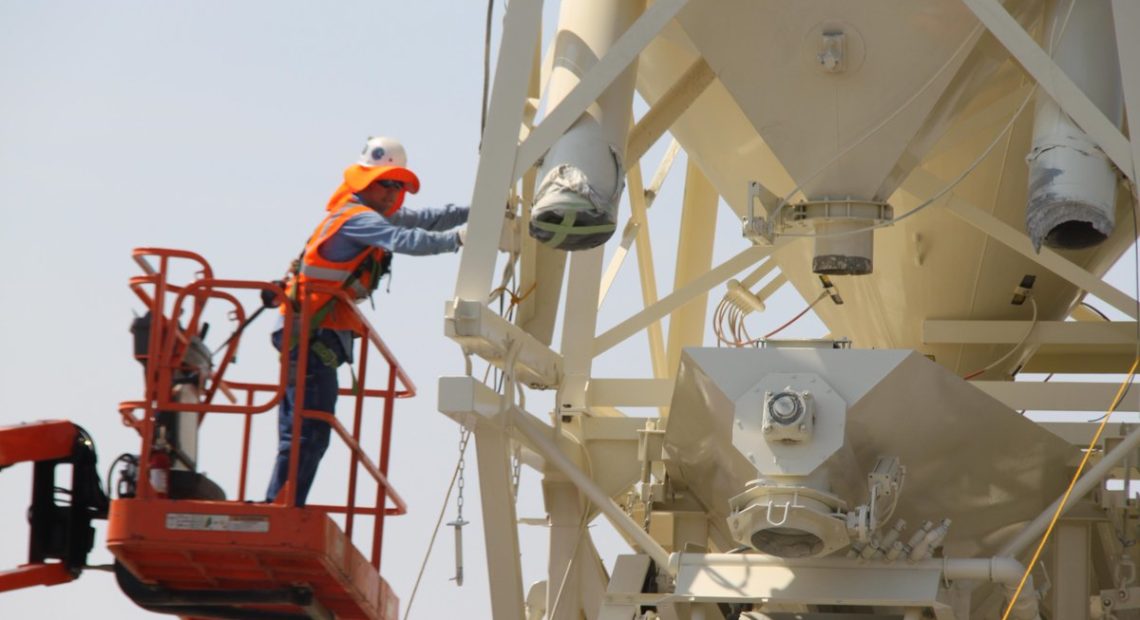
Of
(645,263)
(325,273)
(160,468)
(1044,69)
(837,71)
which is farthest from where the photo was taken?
(645,263)

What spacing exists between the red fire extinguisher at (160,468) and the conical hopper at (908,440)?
2952 mm

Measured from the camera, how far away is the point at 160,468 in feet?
37.1

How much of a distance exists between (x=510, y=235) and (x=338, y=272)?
144cm

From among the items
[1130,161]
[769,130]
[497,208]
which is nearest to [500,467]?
[497,208]

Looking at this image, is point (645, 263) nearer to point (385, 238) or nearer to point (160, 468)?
point (385, 238)

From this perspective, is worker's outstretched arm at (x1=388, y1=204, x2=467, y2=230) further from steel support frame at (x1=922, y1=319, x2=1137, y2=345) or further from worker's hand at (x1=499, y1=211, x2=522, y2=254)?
steel support frame at (x1=922, y1=319, x2=1137, y2=345)

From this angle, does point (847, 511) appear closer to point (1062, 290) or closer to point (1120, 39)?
point (1120, 39)

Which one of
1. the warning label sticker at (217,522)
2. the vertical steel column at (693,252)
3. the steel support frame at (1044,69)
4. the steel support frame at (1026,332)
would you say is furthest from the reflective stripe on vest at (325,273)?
the vertical steel column at (693,252)

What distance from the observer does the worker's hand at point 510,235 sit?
43.2ft

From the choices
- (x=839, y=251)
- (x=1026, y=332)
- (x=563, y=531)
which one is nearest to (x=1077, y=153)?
(x=839, y=251)

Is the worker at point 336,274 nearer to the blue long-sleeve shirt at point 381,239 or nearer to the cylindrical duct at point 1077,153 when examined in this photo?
the blue long-sleeve shirt at point 381,239

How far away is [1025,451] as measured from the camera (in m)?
12.5

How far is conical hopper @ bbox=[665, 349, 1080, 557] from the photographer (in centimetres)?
1140

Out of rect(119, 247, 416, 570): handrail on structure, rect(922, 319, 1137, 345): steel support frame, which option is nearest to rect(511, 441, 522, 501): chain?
rect(119, 247, 416, 570): handrail on structure
